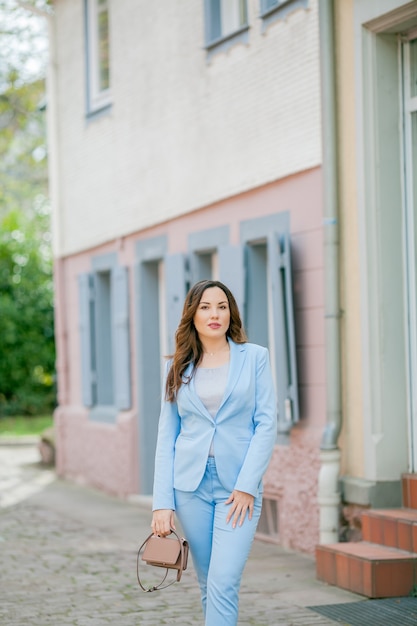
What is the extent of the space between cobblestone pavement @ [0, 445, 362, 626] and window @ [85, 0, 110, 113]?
4810 millimetres

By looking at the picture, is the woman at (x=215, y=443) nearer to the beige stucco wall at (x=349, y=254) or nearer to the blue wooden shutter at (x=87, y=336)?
the beige stucco wall at (x=349, y=254)

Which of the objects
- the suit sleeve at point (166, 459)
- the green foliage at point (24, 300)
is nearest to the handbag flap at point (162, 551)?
the suit sleeve at point (166, 459)

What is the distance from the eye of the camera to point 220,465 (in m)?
5.20

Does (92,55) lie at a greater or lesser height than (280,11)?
greater

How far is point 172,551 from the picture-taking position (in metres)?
5.14

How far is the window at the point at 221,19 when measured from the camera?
35.3ft

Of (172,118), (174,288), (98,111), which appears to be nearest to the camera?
(174,288)

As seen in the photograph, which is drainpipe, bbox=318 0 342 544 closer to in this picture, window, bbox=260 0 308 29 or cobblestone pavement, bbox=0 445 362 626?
cobblestone pavement, bbox=0 445 362 626

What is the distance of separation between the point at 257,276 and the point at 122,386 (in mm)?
3631

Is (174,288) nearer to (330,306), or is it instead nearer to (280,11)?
(280,11)

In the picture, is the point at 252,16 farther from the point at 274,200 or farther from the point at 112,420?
the point at 112,420

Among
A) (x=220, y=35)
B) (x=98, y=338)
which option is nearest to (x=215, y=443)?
(x=220, y=35)

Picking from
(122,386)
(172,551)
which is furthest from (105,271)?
(172,551)

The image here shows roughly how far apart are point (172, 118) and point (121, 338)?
102 inches
